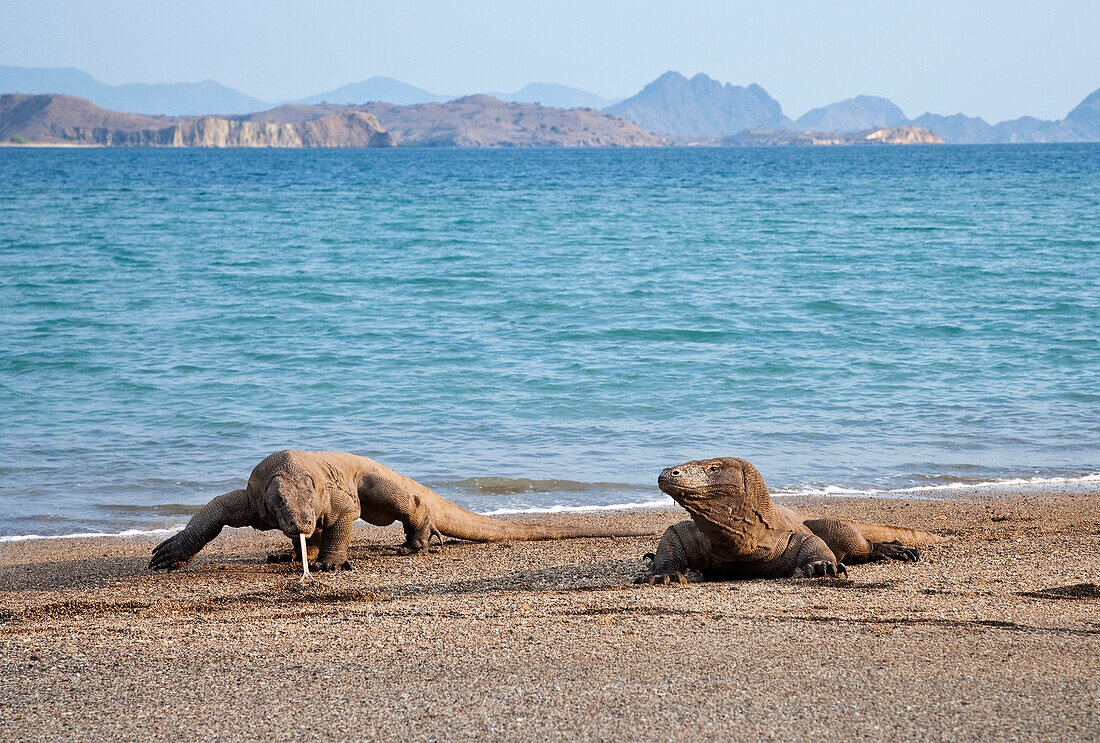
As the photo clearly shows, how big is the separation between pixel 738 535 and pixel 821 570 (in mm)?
470

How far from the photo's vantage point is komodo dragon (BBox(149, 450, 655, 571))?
6.11m

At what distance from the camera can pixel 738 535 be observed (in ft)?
18.3

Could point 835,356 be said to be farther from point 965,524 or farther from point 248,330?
point 248,330

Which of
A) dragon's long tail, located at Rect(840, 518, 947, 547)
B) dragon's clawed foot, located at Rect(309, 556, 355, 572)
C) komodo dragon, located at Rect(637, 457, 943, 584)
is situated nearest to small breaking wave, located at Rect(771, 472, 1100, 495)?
dragon's long tail, located at Rect(840, 518, 947, 547)

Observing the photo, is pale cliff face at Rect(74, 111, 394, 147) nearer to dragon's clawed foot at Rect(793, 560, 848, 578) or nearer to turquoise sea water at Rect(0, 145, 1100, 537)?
turquoise sea water at Rect(0, 145, 1100, 537)

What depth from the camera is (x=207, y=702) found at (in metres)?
3.80

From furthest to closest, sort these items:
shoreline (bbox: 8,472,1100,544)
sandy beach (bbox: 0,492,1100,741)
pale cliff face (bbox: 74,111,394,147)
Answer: pale cliff face (bbox: 74,111,394,147), shoreline (bbox: 8,472,1100,544), sandy beach (bbox: 0,492,1100,741)

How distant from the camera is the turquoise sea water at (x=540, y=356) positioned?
982cm

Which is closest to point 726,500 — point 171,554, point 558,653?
point 558,653

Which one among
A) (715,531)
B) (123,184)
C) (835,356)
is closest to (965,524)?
(715,531)

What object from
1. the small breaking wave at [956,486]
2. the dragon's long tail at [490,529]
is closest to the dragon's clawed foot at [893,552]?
the dragon's long tail at [490,529]

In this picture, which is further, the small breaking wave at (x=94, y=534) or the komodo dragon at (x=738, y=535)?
the small breaking wave at (x=94, y=534)

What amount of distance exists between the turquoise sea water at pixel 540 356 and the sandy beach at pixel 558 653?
2994mm

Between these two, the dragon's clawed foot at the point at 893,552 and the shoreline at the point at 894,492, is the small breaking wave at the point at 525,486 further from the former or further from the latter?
the dragon's clawed foot at the point at 893,552
